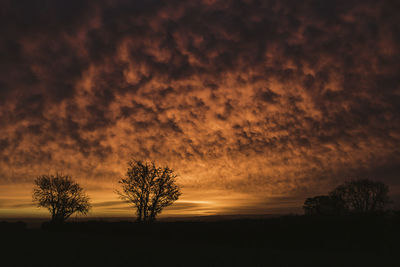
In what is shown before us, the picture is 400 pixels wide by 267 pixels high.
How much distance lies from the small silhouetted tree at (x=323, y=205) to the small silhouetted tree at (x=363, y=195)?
4.74 ft

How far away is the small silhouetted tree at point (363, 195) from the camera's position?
68562 millimetres

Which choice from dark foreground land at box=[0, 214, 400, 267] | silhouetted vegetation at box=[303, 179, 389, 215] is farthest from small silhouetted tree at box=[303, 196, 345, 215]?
dark foreground land at box=[0, 214, 400, 267]

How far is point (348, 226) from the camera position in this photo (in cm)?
2511

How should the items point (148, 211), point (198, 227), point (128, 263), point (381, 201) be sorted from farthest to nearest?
1. point (381, 201)
2. point (148, 211)
3. point (198, 227)
4. point (128, 263)

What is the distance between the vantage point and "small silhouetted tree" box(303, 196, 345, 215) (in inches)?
2835

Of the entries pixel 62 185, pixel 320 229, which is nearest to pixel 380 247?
pixel 320 229

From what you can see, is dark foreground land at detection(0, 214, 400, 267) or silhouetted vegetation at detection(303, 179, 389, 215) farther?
silhouetted vegetation at detection(303, 179, 389, 215)

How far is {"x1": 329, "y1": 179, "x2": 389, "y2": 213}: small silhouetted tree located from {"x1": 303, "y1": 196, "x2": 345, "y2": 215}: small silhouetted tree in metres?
1.45

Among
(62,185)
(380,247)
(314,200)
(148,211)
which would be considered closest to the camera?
(380,247)

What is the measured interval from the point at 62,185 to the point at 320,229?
5683cm

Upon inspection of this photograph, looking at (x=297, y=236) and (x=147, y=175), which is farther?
(x=147, y=175)

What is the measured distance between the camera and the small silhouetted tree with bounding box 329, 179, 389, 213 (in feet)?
225

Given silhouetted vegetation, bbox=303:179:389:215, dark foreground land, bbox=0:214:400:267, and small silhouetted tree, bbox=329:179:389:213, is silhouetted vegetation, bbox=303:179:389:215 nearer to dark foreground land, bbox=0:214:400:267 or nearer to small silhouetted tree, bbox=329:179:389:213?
small silhouetted tree, bbox=329:179:389:213

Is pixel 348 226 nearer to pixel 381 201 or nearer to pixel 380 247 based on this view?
pixel 380 247
